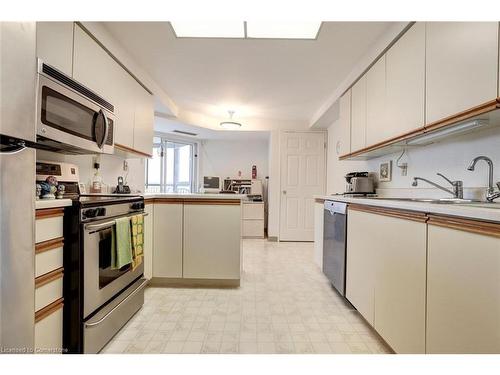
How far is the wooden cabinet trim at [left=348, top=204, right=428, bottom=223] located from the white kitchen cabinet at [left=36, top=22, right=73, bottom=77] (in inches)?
82.2

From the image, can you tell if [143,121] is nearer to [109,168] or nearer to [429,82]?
[109,168]

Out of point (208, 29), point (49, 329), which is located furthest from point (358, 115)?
point (49, 329)

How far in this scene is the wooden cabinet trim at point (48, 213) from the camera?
952 mm

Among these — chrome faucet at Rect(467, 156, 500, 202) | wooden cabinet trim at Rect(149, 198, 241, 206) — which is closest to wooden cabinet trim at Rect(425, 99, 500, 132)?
chrome faucet at Rect(467, 156, 500, 202)

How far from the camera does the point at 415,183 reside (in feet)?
6.31

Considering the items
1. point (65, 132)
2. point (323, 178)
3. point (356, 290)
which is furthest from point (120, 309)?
point (323, 178)

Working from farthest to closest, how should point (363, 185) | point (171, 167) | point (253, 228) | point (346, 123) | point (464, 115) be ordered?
point (171, 167) → point (253, 228) → point (346, 123) → point (363, 185) → point (464, 115)

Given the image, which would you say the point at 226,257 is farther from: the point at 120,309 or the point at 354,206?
the point at 354,206

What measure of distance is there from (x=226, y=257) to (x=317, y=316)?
930 mm

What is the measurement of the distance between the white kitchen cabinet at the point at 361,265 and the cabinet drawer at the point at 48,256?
1.72 metres

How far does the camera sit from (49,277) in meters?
1.01

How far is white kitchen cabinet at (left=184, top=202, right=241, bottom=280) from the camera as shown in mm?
2240

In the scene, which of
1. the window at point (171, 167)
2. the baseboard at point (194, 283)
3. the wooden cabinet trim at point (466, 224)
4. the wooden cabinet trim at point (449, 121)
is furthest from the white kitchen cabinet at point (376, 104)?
the window at point (171, 167)

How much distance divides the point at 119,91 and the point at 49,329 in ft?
6.21
